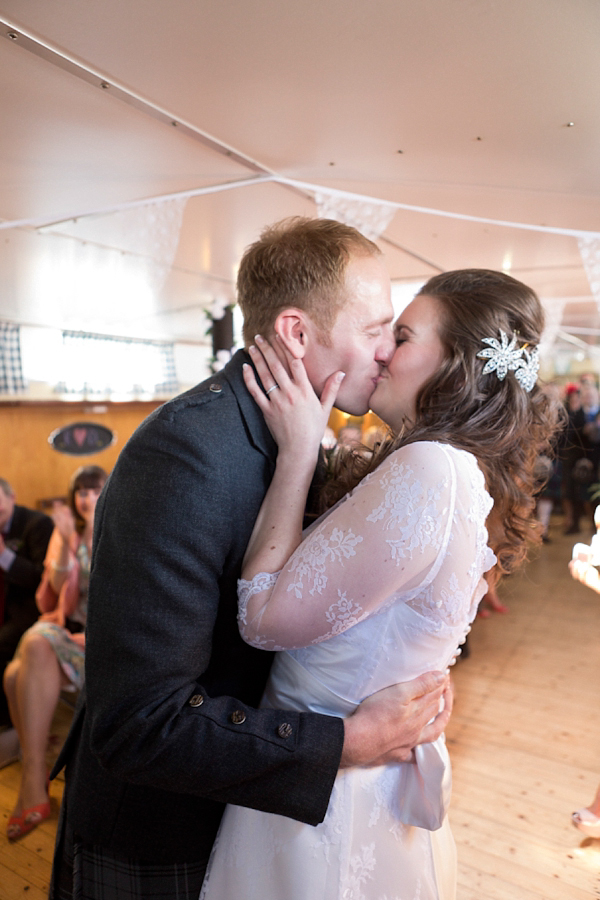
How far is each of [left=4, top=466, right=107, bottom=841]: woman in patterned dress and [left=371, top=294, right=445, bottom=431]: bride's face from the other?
2.00 m

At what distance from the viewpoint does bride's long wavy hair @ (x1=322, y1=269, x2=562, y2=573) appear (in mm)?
1318

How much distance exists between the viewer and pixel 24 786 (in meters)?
2.86

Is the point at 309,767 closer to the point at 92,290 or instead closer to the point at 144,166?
the point at 144,166

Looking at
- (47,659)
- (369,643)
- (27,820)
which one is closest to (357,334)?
(369,643)

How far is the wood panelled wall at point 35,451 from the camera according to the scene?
7.50m

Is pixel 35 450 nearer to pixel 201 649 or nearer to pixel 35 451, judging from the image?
pixel 35 451

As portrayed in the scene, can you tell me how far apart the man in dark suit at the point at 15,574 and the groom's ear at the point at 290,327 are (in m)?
2.83

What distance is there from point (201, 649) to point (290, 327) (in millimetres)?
640

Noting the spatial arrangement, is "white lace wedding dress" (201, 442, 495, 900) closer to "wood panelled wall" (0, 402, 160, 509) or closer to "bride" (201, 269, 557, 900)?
"bride" (201, 269, 557, 900)

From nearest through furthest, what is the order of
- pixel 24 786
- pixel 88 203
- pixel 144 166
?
pixel 144 166
pixel 88 203
pixel 24 786

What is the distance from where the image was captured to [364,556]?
1.01 meters

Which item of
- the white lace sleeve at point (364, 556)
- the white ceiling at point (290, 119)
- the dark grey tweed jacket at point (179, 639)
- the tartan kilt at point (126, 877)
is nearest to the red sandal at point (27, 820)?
the tartan kilt at point (126, 877)

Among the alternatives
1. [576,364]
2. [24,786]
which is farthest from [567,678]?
[576,364]

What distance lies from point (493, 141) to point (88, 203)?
170 centimetres
